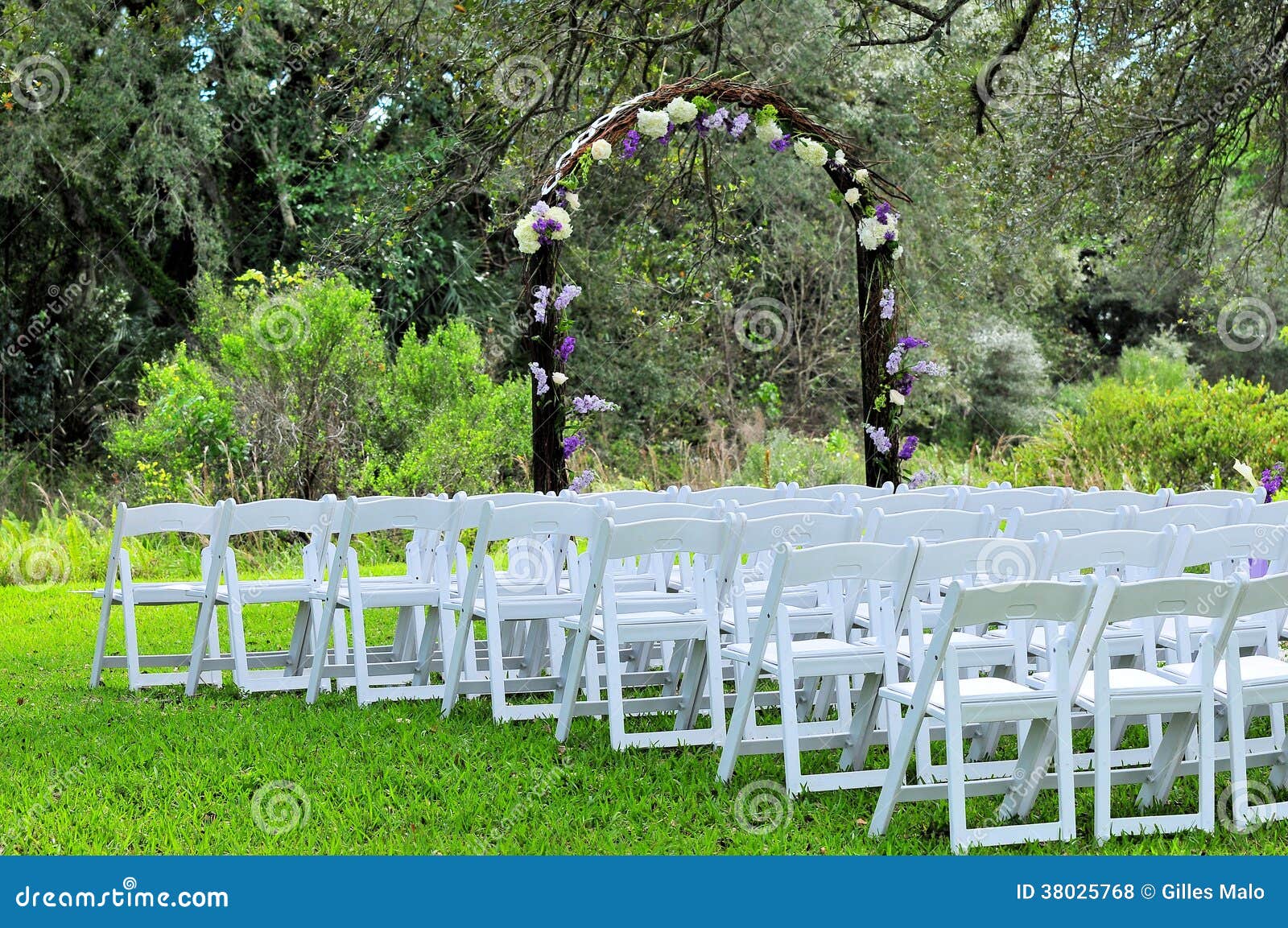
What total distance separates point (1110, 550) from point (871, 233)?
185 inches

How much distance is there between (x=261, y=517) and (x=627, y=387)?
1224cm

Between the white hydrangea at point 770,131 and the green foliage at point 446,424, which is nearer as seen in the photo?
the white hydrangea at point 770,131

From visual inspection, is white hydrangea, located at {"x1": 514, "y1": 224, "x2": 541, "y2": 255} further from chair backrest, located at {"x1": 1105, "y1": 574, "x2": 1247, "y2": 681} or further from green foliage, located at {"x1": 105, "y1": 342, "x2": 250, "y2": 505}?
chair backrest, located at {"x1": 1105, "y1": 574, "x2": 1247, "y2": 681}

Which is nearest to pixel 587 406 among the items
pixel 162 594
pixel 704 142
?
pixel 704 142

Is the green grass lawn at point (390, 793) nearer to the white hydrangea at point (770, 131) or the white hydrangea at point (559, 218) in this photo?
the white hydrangea at point (559, 218)

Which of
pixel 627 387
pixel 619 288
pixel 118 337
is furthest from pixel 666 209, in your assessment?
pixel 118 337

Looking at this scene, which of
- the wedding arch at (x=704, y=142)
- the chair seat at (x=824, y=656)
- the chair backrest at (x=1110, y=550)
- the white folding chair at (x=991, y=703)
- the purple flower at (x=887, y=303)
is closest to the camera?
the white folding chair at (x=991, y=703)

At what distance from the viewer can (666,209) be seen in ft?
45.4

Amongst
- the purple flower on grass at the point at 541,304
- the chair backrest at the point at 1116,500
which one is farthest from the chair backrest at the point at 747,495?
the purple flower on grass at the point at 541,304

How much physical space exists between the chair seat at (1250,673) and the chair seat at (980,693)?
0.56 metres

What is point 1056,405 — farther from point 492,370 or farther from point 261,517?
point 261,517

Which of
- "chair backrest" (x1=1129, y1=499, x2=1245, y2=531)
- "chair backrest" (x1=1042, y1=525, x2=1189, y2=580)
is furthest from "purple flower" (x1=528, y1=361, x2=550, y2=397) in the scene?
"chair backrest" (x1=1042, y1=525, x2=1189, y2=580)

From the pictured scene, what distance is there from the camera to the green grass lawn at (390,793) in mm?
3881

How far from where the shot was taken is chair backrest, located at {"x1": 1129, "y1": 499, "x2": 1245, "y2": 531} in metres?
5.42
